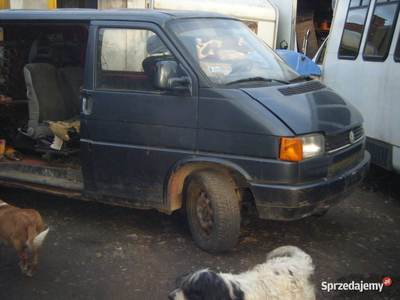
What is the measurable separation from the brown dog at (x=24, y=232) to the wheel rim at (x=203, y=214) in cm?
135

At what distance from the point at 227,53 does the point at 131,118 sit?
1105 millimetres

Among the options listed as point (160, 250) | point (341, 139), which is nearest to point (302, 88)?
point (341, 139)

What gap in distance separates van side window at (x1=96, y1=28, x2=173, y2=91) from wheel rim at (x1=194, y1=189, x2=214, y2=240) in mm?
1087

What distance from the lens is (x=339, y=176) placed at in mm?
4027

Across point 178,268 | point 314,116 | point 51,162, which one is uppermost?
point 314,116

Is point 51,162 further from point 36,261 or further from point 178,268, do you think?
point 178,268

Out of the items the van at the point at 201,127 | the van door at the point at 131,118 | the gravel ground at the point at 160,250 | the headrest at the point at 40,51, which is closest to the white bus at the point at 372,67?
the gravel ground at the point at 160,250

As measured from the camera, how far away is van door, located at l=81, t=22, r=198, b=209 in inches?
162

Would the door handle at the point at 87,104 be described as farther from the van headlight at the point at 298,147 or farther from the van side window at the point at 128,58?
the van headlight at the point at 298,147

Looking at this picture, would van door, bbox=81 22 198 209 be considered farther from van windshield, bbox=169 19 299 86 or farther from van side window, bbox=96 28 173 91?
van windshield, bbox=169 19 299 86

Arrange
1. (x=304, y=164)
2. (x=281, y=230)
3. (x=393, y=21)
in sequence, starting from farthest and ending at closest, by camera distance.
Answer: (x=393, y=21), (x=281, y=230), (x=304, y=164)

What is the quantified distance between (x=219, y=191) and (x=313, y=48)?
755 cm

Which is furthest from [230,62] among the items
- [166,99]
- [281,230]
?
[281,230]

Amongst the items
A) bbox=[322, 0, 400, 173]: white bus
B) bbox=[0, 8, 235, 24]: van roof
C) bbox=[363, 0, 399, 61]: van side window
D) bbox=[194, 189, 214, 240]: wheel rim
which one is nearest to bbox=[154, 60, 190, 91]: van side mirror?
bbox=[0, 8, 235, 24]: van roof
